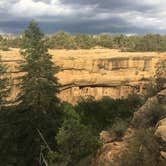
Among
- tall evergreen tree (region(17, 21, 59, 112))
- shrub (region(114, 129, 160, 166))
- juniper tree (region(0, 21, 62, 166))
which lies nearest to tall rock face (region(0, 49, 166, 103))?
tall evergreen tree (region(17, 21, 59, 112))

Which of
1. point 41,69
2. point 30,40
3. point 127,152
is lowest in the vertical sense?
point 127,152

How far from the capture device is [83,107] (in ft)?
136

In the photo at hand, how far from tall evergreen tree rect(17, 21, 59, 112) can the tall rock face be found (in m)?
21.8

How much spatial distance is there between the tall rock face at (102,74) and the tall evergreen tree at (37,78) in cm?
2180

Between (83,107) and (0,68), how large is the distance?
12.9 metres

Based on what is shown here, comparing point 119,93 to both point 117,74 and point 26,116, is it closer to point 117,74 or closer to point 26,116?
point 117,74

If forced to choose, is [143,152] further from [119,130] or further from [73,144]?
[119,130]

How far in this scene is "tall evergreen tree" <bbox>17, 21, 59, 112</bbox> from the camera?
97.8 ft

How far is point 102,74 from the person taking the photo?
55.5 meters

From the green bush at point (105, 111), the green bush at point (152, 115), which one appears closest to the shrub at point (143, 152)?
the green bush at point (152, 115)

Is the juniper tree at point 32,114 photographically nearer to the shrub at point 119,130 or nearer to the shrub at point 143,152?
the shrub at point 119,130

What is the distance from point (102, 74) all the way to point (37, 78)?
25848 mm

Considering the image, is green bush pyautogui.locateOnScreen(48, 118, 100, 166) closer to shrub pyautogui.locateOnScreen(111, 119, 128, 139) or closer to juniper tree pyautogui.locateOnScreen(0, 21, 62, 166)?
shrub pyautogui.locateOnScreen(111, 119, 128, 139)

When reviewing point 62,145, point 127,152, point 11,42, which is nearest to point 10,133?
point 62,145
